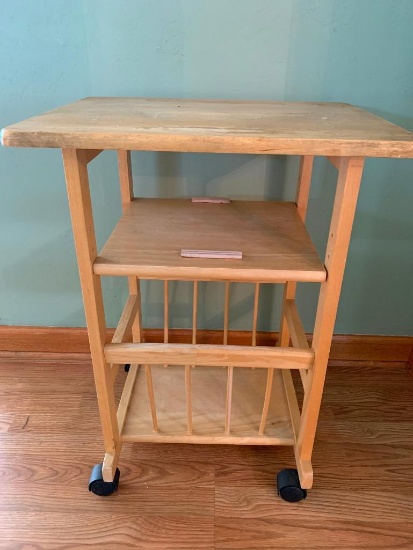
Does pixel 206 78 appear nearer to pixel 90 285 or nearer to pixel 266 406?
pixel 90 285

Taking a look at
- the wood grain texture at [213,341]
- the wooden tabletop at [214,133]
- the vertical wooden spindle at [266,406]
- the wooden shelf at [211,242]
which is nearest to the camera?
the wooden tabletop at [214,133]

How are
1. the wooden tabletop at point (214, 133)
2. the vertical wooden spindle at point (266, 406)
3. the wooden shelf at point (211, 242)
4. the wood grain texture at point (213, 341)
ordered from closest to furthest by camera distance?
1. the wooden tabletop at point (214, 133)
2. the wooden shelf at point (211, 242)
3. the vertical wooden spindle at point (266, 406)
4. the wood grain texture at point (213, 341)

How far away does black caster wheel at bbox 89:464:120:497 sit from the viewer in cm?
94

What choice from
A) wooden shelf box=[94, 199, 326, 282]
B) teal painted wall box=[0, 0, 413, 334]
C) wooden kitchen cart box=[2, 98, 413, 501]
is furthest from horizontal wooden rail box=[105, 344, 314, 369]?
teal painted wall box=[0, 0, 413, 334]

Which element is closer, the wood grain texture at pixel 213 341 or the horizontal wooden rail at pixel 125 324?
the horizontal wooden rail at pixel 125 324

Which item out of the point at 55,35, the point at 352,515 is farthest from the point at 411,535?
the point at 55,35

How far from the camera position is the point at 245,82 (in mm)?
989

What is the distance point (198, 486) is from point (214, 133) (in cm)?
76

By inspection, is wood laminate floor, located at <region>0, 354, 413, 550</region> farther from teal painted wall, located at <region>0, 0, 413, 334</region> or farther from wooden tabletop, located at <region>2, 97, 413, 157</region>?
wooden tabletop, located at <region>2, 97, 413, 157</region>

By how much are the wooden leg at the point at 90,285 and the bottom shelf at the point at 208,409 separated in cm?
7

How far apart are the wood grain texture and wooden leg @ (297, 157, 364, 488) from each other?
16.4 inches

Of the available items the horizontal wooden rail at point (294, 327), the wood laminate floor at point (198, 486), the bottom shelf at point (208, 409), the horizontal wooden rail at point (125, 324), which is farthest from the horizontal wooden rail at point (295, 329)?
the horizontal wooden rail at point (125, 324)

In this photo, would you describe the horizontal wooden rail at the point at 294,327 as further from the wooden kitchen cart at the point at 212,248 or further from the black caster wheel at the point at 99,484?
the black caster wheel at the point at 99,484

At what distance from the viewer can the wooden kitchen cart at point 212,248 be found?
0.61 m
